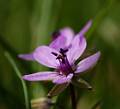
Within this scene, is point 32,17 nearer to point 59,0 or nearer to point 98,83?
point 59,0

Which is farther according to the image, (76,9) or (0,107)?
(76,9)

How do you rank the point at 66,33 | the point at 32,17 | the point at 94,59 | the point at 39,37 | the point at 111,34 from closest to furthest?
the point at 94,59, the point at 66,33, the point at 39,37, the point at 111,34, the point at 32,17

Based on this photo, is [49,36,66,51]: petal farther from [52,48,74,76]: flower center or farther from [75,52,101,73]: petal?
[75,52,101,73]: petal

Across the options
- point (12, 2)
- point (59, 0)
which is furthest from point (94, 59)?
point (12, 2)

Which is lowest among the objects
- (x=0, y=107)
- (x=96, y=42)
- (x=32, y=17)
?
(x=0, y=107)

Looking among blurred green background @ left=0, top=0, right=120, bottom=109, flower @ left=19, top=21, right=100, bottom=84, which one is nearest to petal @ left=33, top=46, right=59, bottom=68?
flower @ left=19, top=21, right=100, bottom=84

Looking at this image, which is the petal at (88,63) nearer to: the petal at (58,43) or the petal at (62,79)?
the petal at (62,79)

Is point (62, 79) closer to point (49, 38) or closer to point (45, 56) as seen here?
point (45, 56)
